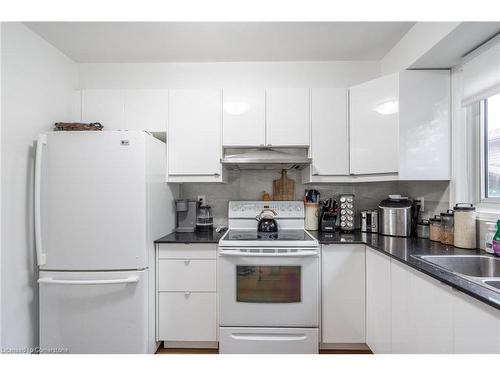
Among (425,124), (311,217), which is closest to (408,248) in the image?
(311,217)

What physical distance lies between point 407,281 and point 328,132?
1245mm

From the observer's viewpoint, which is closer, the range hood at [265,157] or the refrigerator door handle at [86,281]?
the refrigerator door handle at [86,281]

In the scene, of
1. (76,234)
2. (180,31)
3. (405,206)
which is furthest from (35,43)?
(405,206)

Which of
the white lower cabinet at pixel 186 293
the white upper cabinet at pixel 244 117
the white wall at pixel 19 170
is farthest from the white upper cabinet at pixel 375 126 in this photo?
the white wall at pixel 19 170

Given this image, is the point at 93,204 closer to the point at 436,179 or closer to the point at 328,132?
the point at 328,132

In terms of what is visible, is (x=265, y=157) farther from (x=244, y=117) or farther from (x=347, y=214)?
(x=347, y=214)

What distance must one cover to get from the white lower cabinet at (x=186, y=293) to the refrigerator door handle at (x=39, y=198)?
28.8 inches

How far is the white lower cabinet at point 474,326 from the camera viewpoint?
0.85m

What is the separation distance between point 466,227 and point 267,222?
134 cm

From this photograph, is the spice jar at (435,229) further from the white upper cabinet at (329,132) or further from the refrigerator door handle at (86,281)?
the refrigerator door handle at (86,281)

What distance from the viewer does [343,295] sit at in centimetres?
180

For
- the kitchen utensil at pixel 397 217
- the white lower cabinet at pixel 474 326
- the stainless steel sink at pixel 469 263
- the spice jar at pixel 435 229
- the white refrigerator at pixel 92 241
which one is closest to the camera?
the white lower cabinet at pixel 474 326

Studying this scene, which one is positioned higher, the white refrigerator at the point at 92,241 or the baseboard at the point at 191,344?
the white refrigerator at the point at 92,241

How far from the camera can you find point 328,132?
6.85ft
